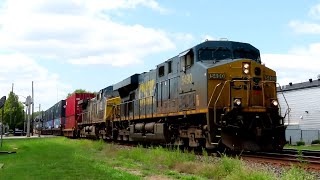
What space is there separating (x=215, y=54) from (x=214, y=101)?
2540mm

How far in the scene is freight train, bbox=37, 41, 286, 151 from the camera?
14.6m

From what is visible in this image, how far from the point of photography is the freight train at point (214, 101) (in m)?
14.6

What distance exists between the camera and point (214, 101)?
1505cm

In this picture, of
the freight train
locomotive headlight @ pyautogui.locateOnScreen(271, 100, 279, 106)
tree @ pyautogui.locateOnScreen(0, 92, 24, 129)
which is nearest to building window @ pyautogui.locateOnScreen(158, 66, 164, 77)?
the freight train

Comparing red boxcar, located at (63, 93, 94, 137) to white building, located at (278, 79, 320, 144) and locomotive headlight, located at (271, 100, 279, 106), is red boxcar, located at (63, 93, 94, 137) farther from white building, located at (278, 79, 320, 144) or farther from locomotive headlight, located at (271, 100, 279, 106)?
locomotive headlight, located at (271, 100, 279, 106)

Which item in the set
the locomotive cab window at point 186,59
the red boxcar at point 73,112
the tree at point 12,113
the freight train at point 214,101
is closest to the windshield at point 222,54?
the freight train at point 214,101

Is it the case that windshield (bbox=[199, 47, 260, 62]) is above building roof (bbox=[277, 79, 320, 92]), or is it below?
below

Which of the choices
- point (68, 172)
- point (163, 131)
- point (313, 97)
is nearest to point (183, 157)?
point (68, 172)

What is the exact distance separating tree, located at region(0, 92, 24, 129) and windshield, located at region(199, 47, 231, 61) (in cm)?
10732

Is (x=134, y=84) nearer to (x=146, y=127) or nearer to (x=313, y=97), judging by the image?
(x=146, y=127)

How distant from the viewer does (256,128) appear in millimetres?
14445

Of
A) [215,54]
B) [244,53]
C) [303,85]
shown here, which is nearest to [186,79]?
[215,54]

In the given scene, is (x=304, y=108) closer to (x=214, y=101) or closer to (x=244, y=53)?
(x=244, y=53)

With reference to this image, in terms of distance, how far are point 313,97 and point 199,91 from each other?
1386 inches
